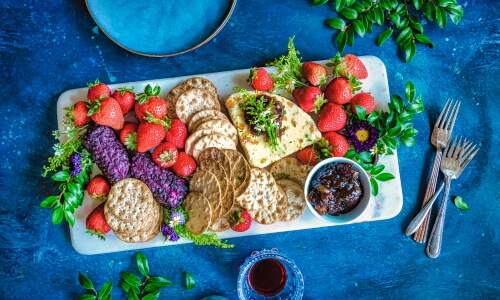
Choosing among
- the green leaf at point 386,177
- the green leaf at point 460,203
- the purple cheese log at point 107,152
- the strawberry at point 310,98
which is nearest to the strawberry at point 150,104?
the purple cheese log at point 107,152

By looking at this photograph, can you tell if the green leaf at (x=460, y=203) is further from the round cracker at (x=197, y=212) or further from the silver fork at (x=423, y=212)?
the round cracker at (x=197, y=212)

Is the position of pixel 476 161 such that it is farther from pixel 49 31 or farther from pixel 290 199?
pixel 49 31

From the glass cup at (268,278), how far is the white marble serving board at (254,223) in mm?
110

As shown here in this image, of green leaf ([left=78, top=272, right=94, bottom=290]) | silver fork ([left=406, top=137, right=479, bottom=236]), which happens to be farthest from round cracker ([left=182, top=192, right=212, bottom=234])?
silver fork ([left=406, top=137, right=479, bottom=236])

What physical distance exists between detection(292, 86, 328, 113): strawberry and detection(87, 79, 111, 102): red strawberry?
76cm

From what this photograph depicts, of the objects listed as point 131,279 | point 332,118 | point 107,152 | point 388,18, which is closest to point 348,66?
point 332,118

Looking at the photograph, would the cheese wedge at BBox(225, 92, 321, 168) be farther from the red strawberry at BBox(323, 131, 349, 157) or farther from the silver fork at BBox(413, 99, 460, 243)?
the silver fork at BBox(413, 99, 460, 243)

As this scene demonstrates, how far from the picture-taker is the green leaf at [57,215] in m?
2.00

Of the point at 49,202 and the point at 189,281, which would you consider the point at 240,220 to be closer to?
the point at 189,281

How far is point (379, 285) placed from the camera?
217 centimetres

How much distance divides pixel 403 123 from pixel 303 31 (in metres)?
0.58

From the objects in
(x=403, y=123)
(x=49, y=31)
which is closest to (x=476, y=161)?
(x=403, y=123)

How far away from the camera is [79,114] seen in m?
1.97

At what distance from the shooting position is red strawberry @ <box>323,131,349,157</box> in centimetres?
200
